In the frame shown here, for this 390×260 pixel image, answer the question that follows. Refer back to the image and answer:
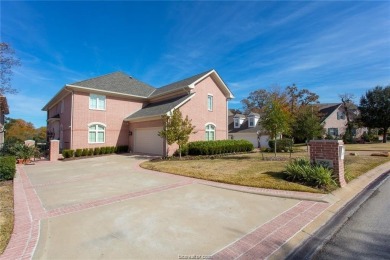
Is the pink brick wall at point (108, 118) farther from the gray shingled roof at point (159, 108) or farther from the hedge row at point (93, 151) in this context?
the gray shingled roof at point (159, 108)

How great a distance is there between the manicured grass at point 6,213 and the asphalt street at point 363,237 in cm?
568

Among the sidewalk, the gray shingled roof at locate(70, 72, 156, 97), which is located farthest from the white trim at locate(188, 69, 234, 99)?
the sidewalk

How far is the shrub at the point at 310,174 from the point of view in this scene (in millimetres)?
7527

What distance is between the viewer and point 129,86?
25.0 m

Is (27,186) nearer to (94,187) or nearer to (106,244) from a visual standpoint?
(94,187)

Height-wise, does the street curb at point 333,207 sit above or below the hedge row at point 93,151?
below

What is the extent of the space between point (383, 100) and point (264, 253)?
4720 cm

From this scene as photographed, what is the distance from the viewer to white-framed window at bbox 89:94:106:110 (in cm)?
2103

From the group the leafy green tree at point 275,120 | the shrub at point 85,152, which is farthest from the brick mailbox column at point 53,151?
the leafy green tree at point 275,120

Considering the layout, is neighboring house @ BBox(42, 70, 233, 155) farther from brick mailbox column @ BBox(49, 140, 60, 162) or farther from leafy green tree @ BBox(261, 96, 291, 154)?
leafy green tree @ BBox(261, 96, 291, 154)

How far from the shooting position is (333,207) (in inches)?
235

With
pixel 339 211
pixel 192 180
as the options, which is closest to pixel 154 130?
pixel 192 180

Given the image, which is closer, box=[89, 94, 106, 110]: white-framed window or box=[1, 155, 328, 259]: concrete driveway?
box=[1, 155, 328, 259]: concrete driveway

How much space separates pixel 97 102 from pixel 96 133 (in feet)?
9.71
